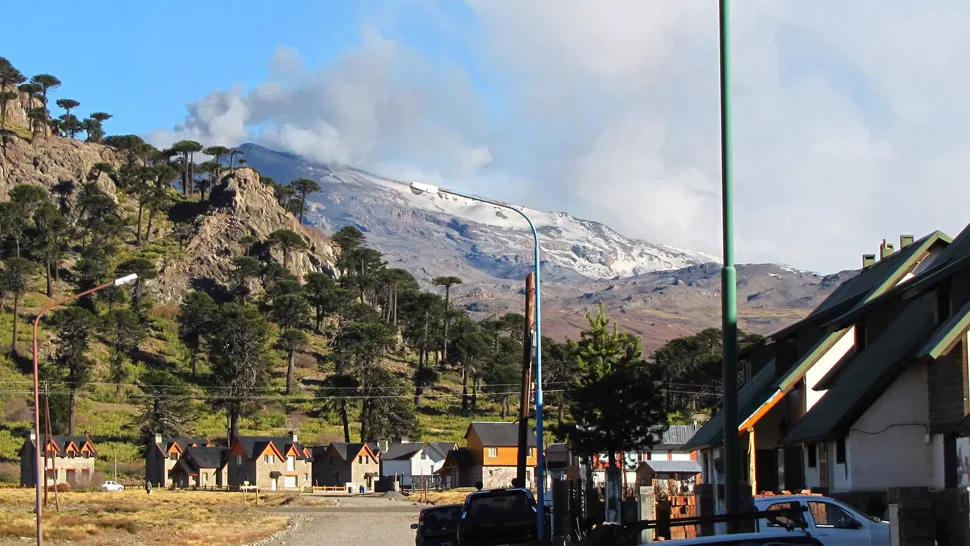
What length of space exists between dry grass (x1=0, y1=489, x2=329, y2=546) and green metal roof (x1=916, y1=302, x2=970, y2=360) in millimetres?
28242

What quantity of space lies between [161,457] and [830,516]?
311 ft

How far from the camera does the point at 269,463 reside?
107000 millimetres

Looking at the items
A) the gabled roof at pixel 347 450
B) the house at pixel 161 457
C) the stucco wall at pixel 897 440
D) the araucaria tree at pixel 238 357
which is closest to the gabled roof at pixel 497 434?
the gabled roof at pixel 347 450

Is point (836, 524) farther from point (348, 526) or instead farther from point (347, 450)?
point (347, 450)

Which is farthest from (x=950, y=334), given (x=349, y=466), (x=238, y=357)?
(x=238, y=357)

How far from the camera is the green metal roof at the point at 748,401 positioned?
3384cm

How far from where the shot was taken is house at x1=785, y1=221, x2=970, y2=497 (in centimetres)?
2330

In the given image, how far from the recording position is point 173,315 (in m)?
164

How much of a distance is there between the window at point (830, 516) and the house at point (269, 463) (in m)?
89.1

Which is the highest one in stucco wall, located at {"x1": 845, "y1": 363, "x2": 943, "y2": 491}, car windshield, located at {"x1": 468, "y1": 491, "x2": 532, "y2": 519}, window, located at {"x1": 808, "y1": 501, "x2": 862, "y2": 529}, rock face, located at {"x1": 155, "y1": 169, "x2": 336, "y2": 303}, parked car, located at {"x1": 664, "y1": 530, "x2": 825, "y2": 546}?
rock face, located at {"x1": 155, "y1": 169, "x2": 336, "y2": 303}

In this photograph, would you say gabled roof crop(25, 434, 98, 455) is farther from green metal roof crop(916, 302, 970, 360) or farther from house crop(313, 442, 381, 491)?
green metal roof crop(916, 302, 970, 360)

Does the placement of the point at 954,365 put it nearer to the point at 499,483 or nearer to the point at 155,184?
the point at 499,483

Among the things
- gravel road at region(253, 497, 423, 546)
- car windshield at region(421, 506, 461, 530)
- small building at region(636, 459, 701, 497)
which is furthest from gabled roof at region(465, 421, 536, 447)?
car windshield at region(421, 506, 461, 530)

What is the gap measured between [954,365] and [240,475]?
299ft
